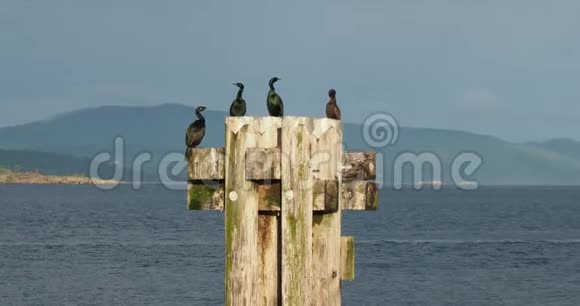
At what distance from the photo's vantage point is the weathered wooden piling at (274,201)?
12.2m

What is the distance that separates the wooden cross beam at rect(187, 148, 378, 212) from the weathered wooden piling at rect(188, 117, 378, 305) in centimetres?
1

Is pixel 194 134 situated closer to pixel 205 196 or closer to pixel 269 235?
pixel 205 196

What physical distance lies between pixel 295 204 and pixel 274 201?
26cm

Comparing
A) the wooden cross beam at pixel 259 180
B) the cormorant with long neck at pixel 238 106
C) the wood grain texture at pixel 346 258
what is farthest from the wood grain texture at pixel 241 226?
the cormorant with long neck at pixel 238 106

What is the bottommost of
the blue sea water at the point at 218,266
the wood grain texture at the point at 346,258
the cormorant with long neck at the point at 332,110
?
the blue sea water at the point at 218,266

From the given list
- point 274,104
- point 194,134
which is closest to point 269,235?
point 194,134

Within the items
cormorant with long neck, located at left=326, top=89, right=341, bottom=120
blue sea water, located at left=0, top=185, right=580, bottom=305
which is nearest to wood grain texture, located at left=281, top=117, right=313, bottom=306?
cormorant with long neck, located at left=326, top=89, right=341, bottom=120

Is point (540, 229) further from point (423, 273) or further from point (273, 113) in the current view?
point (273, 113)

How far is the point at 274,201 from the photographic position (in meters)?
12.3

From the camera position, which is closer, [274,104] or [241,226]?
[241,226]

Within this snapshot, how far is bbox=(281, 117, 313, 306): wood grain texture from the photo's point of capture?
12.2m

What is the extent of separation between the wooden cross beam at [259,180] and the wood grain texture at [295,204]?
0.43ft

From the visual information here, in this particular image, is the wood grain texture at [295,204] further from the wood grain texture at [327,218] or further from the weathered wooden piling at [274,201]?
the wood grain texture at [327,218]

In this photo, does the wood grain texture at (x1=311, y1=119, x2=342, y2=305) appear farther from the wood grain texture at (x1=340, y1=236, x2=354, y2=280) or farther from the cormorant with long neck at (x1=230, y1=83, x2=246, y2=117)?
the cormorant with long neck at (x1=230, y1=83, x2=246, y2=117)
